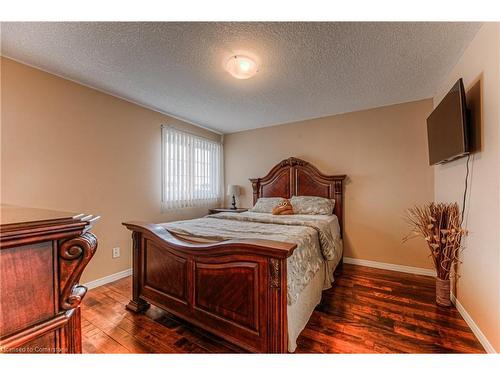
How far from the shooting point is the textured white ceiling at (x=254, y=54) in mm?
1626

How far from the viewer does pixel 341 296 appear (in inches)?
91.0

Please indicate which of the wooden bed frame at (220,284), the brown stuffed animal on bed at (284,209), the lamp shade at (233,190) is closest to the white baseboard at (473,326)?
the wooden bed frame at (220,284)

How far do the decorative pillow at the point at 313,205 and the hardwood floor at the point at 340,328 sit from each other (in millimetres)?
1105

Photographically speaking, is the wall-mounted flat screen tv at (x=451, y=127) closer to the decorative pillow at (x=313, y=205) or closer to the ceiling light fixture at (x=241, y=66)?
the decorative pillow at (x=313, y=205)

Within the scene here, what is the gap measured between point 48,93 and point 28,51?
43cm

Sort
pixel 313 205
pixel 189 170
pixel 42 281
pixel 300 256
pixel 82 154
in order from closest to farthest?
pixel 42 281 < pixel 300 256 < pixel 82 154 < pixel 313 205 < pixel 189 170

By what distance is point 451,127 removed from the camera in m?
1.88

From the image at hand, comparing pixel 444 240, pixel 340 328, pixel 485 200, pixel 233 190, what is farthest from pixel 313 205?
pixel 485 200

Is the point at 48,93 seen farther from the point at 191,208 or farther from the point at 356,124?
the point at 356,124

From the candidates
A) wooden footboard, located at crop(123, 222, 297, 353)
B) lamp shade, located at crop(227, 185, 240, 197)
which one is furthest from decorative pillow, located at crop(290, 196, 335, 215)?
wooden footboard, located at crop(123, 222, 297, 353)

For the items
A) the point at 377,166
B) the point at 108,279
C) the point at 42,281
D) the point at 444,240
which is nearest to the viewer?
the point at 42,281

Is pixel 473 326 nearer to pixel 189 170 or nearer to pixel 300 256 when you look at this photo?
pixel 300 256

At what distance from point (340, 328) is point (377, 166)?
228cm

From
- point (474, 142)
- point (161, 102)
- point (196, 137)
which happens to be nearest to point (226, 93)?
point (161, 102)
